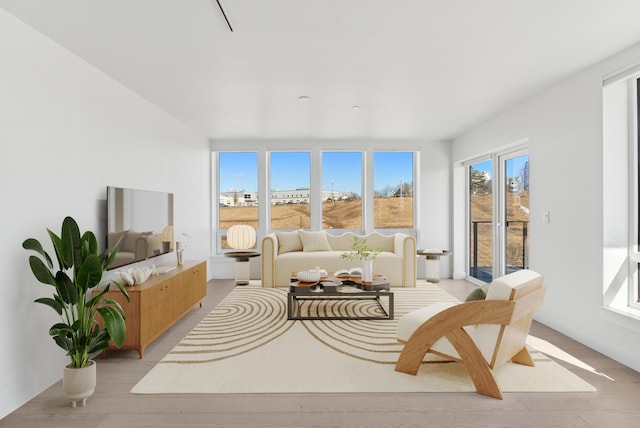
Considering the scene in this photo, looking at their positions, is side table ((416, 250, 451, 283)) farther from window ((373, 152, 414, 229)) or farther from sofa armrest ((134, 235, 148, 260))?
sofa armrest ((134, 235, 148, 260))

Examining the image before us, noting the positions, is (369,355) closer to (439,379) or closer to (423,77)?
(439,379)

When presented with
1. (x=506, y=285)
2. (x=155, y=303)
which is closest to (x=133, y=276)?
(x=155, y=303)

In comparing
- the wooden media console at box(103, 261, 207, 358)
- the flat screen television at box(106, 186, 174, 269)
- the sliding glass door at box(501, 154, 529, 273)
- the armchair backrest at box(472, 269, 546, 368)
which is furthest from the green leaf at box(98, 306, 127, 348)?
the sliding glass door at box(501, 154, 529, 273)

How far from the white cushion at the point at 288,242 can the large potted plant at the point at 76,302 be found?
12.9 ft

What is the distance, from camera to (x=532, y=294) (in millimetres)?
2496

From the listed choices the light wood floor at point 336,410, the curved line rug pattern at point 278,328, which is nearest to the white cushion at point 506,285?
the light wood floor at point 336,410

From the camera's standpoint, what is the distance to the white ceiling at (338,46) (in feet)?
7.66

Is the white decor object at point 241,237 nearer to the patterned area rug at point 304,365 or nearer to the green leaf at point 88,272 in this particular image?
the patterned area rug at point 304,365

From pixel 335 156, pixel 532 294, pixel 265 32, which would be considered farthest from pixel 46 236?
pixel 335 156

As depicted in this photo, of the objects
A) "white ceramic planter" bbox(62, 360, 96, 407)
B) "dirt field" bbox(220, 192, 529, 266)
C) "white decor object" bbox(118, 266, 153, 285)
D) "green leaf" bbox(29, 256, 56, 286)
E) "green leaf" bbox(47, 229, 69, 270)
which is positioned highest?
"dirt field" bbox(220, 192, 529, 266)

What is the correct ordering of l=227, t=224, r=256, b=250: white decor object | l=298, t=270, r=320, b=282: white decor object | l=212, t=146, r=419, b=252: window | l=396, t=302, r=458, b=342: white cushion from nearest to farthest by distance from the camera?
1. l=396, t=302, r=458, b=342: white cushion
2. l=298, t=270, r=320, b=282: white decor object
3. l=227, t=224, r=256, b=250: white decor object
4. l=212, t=146, r=419, b=252: window

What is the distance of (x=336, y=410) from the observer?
2268 millimetres

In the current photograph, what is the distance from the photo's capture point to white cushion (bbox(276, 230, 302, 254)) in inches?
248

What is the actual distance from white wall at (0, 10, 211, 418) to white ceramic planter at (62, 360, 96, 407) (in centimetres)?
36
